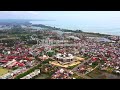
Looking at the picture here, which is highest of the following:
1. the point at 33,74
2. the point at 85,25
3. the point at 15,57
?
the point at 85,25

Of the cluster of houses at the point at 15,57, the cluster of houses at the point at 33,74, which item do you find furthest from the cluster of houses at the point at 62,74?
the cluster of houses at the point at 15,57

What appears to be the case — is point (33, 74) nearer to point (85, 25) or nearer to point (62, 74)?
point (62, 74)

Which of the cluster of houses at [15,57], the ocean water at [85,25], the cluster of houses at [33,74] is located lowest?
the cluster of houses at [33,74]

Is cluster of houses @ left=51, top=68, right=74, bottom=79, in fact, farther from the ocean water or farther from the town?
the ocean water

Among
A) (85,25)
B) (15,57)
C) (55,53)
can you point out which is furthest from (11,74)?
(85,25)

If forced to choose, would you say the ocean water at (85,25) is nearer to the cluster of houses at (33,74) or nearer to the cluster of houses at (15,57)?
the cluster of houses at (15,57)

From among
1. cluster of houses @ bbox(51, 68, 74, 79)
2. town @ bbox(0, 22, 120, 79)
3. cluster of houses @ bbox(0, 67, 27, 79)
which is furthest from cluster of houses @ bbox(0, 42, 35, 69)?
cluster of houses @ bbox(51, 68, 74, 79)
